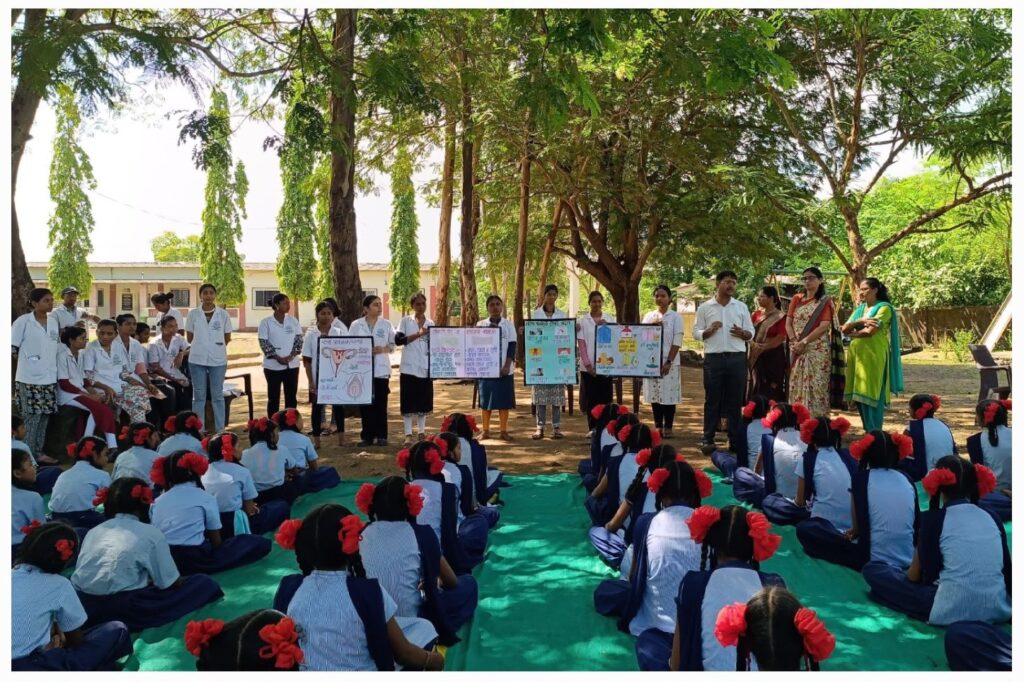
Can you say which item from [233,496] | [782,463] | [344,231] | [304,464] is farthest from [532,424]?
[233,496]

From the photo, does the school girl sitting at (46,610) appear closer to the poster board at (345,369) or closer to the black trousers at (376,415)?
the poster board at (345,369)

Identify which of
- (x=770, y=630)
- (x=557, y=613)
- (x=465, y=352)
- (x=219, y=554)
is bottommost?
(x=557, y=613)

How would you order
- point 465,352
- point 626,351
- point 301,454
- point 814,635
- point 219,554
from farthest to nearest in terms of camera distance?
point 626,351 → point 465,352 → point 301,454 → point 219,554 → point 814,635

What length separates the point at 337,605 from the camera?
285cm

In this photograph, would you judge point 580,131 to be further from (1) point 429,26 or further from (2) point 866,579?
(2) point 866,579

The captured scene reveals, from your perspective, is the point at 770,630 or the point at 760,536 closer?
the point at 770,630

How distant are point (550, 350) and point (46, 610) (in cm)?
600

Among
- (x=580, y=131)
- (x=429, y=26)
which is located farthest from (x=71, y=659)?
(x=580, y=131)

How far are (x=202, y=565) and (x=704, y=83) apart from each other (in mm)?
4720

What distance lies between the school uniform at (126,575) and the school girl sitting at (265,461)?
1.98 metres

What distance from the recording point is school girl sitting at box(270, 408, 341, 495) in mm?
6402

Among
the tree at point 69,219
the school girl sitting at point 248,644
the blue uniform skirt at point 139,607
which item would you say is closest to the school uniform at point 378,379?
the blue uniform skirt at point 139,607

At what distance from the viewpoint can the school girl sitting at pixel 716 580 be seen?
2.78 meters

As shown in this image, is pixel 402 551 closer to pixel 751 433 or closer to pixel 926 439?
pixel 751 433
